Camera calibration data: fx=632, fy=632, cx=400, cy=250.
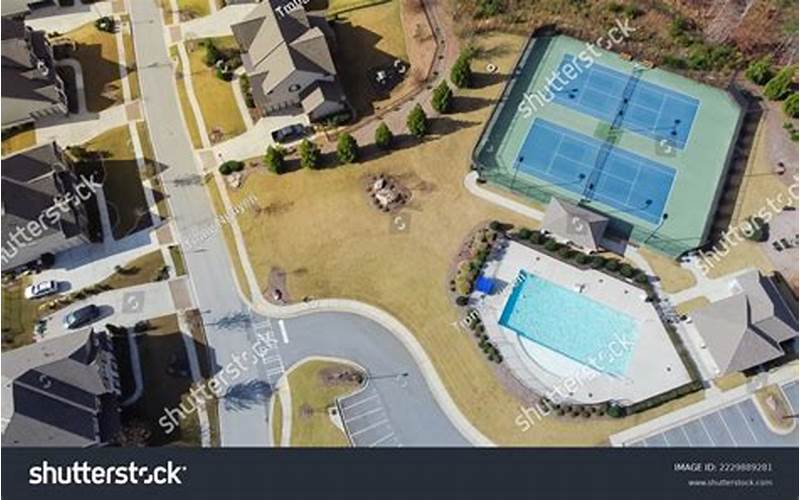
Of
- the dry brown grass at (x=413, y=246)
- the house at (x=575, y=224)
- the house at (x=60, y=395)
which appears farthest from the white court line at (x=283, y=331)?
the house at (x=575, y=224)

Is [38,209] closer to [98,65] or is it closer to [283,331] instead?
[98,65]

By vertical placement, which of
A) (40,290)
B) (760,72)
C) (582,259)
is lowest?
(40,290)

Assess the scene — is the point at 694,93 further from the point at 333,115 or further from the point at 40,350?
the point at 40,350

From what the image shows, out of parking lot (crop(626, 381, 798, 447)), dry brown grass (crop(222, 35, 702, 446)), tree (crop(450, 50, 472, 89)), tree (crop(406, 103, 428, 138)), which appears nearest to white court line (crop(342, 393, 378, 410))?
dry brown grass (crop(222, 35, 702, 446))

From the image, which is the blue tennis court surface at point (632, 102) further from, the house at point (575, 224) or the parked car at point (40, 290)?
the parked car at point (40, 290)

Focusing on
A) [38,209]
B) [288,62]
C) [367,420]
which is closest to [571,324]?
[367,420]

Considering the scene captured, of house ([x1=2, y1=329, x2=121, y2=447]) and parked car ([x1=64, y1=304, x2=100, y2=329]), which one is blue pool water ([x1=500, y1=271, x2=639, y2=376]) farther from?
parked car ([x1=64, y1=304, x2=100, y2=329])
